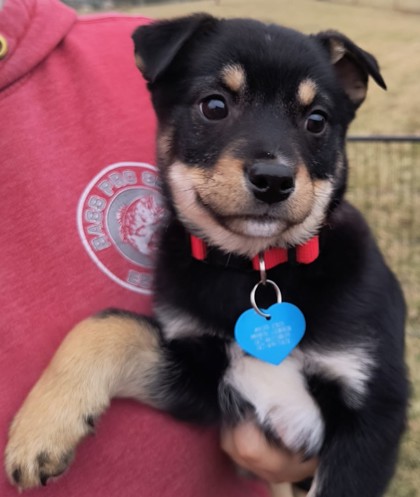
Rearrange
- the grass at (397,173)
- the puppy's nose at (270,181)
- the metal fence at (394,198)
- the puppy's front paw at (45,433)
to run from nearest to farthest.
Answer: the puppy's front paw at (45,433), the puppy's nose at (270,181), the grass at (397,173), the metal fence at (394,198)

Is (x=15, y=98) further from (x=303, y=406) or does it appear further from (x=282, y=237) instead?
(x=303, y=406)

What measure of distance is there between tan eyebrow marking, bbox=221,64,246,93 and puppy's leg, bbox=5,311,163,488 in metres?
0.67

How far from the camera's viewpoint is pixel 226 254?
5.93 ft

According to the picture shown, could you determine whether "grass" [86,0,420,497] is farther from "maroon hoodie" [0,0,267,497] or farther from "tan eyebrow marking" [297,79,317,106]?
"maroon hoodie" [0,0,267,497]

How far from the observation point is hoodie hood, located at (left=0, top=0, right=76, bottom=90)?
1.65 metres

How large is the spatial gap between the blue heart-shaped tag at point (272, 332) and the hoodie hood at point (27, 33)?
2.80 ft

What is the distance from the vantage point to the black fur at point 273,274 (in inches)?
66.7

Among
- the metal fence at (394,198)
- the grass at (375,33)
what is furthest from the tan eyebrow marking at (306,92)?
the grass at (375,33)

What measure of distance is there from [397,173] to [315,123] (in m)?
3.24

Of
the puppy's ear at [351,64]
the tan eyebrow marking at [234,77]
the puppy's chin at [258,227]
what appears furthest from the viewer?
the puppy's ear at [351,64]

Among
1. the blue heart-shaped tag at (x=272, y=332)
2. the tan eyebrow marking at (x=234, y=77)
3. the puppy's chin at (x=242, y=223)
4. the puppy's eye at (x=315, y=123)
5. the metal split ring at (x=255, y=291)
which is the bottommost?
the blue heart-shaped tag at (x=272, y=332)

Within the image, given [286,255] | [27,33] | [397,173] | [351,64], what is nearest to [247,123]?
[286,255]

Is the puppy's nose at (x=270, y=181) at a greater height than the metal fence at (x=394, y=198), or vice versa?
the puppy's nose at (x=270, y=181)

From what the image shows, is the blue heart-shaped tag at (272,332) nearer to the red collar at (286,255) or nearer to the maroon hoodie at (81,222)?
the red collar at (286,255)
